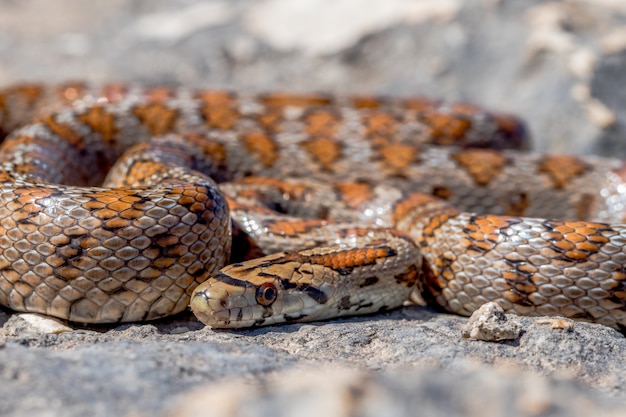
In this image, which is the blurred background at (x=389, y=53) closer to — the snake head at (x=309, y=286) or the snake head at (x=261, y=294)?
the snake head at (x=309, y=286)

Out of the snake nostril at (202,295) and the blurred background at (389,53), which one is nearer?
the snake nostril at (202,295)

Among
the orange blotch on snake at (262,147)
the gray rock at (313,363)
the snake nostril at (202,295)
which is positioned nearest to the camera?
the gray rock at (313,363)

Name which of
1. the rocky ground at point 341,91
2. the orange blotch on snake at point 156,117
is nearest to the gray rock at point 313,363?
the rocky ground at point 341,91

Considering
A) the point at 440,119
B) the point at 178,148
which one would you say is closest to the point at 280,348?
the point at 178,148

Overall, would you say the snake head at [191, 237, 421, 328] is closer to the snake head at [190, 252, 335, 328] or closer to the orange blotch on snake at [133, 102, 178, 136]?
the snake head at [190, 252, 335, 328]

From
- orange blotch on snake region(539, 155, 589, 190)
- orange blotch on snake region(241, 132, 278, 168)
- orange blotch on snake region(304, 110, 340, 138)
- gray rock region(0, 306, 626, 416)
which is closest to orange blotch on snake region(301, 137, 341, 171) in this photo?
orange blotch on snake region(241, 132, 278, 168)

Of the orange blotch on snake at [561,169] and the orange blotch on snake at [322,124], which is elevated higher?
the orange blotch on snake at [322,124]

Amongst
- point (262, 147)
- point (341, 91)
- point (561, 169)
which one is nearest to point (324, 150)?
point (262, 147)

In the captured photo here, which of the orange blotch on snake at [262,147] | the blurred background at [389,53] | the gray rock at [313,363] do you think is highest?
the blurred background at [389,53]
